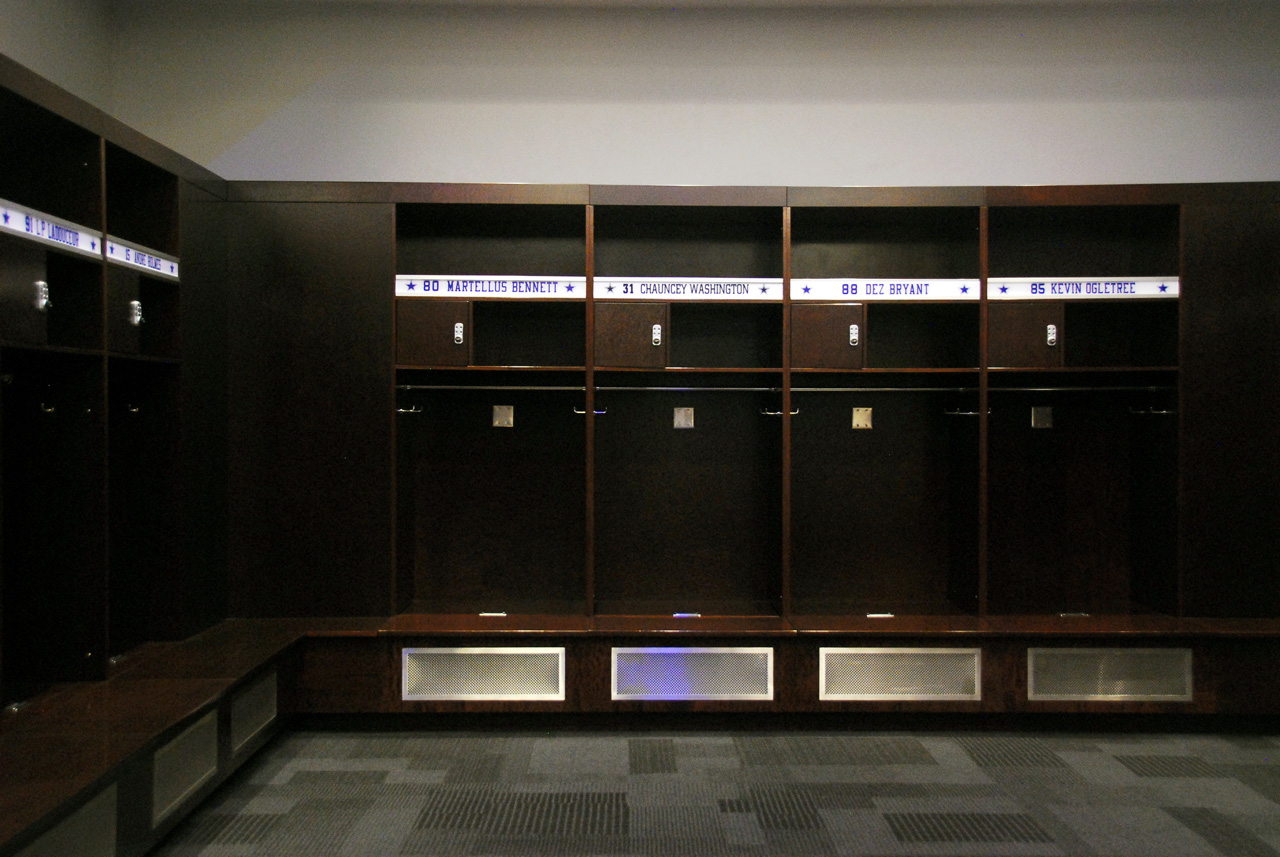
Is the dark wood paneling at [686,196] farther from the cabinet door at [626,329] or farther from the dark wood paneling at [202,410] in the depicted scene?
the dark wood paneling at [202,410]

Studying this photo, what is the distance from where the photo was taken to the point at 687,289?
11.6 feet

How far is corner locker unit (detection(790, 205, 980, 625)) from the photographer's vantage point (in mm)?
3770

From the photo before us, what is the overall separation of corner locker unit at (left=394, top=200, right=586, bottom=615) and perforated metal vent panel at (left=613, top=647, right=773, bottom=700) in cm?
64

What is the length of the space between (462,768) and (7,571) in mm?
1669

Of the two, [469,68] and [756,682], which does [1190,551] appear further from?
[469,68]

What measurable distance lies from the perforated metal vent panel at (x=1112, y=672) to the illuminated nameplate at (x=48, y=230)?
148 inches

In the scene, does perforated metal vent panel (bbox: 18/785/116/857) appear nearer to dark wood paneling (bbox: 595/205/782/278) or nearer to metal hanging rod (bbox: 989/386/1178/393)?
dark wood paneling (bbox: 595/205/782/278)

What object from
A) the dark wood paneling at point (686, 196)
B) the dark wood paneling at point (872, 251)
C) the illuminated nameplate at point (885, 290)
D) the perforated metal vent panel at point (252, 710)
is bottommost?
the perforated metal vent panel at point (252, 710)

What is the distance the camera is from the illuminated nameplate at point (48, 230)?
232 centimetres

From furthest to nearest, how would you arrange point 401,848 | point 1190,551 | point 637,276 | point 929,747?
point 637,276 → point 1190,551 → point 929,747 → point 401,848

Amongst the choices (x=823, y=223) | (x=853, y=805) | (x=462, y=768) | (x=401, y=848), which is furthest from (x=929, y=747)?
(x=823, y=223)

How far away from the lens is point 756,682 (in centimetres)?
324

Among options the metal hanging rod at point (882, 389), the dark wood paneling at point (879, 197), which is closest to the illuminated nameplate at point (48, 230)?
the dark wood paneling at point (879, 197)

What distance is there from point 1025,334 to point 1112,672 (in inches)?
57.0
